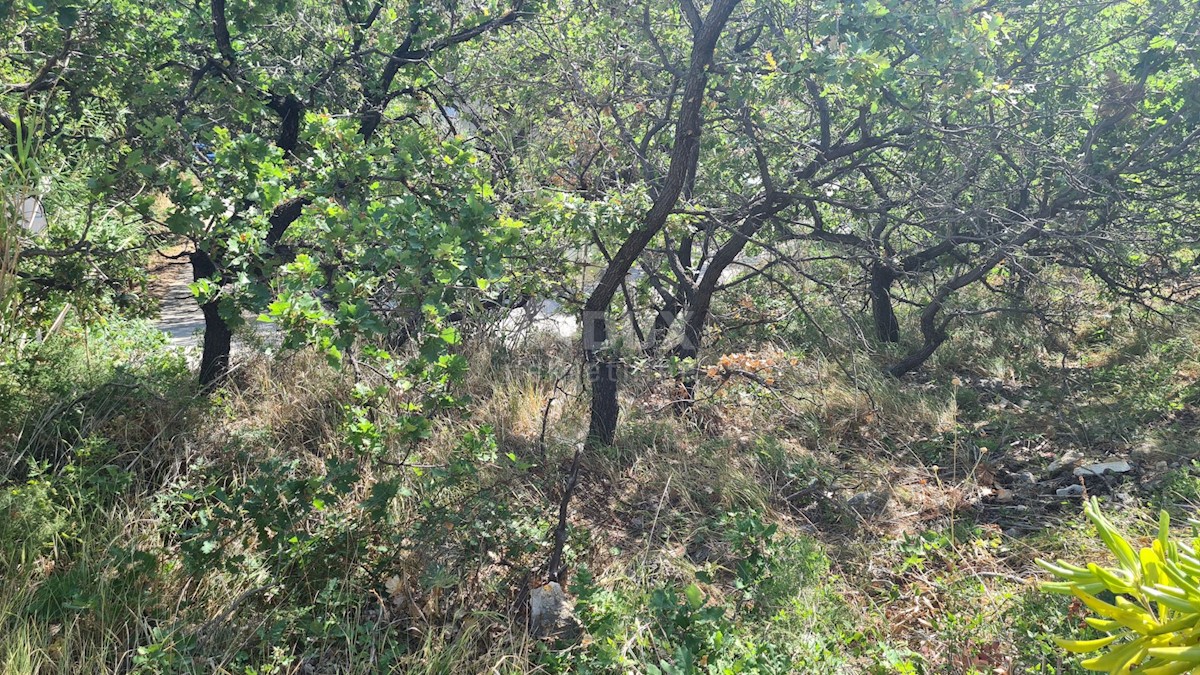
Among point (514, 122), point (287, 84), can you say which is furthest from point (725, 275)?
point (287, 84)

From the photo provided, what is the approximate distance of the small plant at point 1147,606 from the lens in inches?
37.2

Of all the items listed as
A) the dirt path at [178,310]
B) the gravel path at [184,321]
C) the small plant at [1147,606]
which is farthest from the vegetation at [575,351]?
the dirt path at [178,310]

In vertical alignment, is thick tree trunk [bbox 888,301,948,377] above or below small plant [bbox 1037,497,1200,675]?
above

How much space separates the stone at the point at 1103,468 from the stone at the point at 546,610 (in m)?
3.10

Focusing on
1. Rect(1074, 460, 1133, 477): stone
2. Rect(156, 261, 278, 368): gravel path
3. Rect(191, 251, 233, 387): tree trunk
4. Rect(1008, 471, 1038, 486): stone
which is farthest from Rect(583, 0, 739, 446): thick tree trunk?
Rect(1074, 460, 1133, 477): stone

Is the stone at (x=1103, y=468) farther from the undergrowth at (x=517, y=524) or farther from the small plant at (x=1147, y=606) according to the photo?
the small plant at (x=1147, y=606)

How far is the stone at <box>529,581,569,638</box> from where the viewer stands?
2.85 metres

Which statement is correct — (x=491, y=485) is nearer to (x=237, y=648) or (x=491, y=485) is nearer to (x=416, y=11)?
(x=237, y=648)

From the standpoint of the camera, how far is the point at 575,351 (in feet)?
20.1

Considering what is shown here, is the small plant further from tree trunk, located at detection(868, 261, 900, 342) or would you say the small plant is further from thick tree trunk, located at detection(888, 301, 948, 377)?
tree trunk, located at detection(868, 261, 900, 342)

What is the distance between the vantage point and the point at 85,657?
2.52m

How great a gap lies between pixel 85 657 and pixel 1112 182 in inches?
258

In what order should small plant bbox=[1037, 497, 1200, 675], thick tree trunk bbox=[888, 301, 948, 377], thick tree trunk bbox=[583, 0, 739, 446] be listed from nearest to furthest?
small plant bbox=[1037, 497, 1200, 675]
thick tree trunk bbox=[583, 0, 739, 446]
thick tree trunk bbox=[888, 301, 948, 377]

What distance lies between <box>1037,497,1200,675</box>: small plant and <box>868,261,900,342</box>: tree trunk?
5.96 metres
